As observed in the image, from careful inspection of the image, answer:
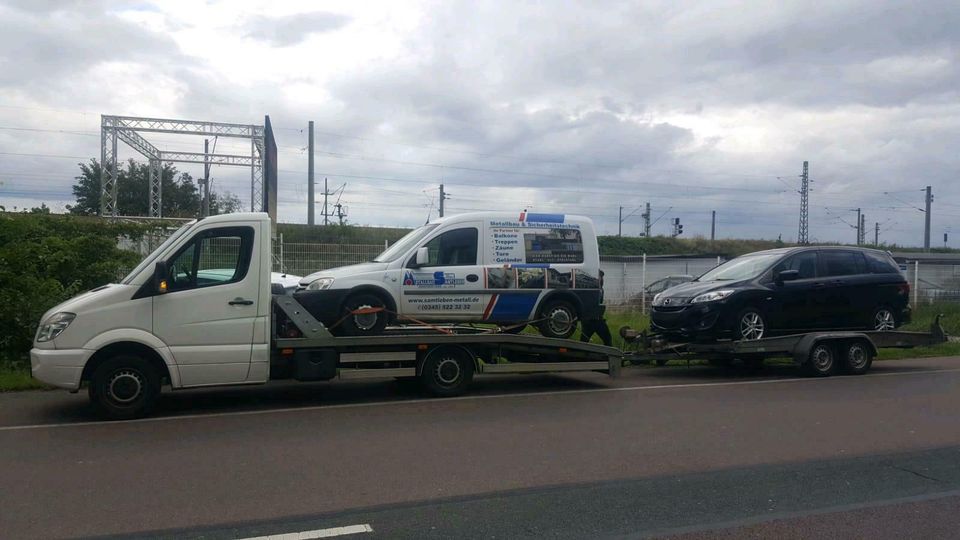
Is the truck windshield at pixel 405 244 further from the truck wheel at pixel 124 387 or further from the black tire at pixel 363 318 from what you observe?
the truck wheel at pixel 124 387

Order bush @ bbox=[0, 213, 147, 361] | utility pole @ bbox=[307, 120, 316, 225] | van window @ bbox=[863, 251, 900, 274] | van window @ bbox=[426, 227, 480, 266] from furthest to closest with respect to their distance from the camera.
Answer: utility pole @ bbox=[307, 120, 316, 225], van window @ bbox=[863, 251, 900, 274], bush @ bbox=[0, 213, 147, 361], van window @ bbox=[426, 227, 480, 266]

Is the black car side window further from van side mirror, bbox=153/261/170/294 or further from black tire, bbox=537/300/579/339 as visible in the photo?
van side mirror, bbox=153/261/170/294

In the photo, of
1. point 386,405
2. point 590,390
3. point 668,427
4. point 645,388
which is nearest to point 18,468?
point 386,405

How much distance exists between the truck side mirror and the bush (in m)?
6.46

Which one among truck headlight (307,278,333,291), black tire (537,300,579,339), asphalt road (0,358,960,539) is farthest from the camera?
black tire (537,300,579,339)

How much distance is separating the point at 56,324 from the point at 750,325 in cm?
982

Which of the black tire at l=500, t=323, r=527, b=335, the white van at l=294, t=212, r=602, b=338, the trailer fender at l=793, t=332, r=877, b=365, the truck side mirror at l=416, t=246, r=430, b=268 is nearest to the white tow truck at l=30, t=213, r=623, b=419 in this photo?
the white van at l=294, t=212, r=602, b=338

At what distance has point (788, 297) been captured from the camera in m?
12.9

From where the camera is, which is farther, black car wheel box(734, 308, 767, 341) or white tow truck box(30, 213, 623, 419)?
black car wheel box(734, 308, 767, 341)

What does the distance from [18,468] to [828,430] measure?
7911 millimetres

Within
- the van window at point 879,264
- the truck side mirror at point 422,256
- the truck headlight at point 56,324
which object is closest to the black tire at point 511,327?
the truck side mirror at point 422,256

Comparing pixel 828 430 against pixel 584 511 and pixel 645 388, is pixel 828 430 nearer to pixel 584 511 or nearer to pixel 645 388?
pixel 645 388

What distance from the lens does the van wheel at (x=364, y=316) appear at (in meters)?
10.4

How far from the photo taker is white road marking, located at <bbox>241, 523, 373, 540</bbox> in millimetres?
5098
